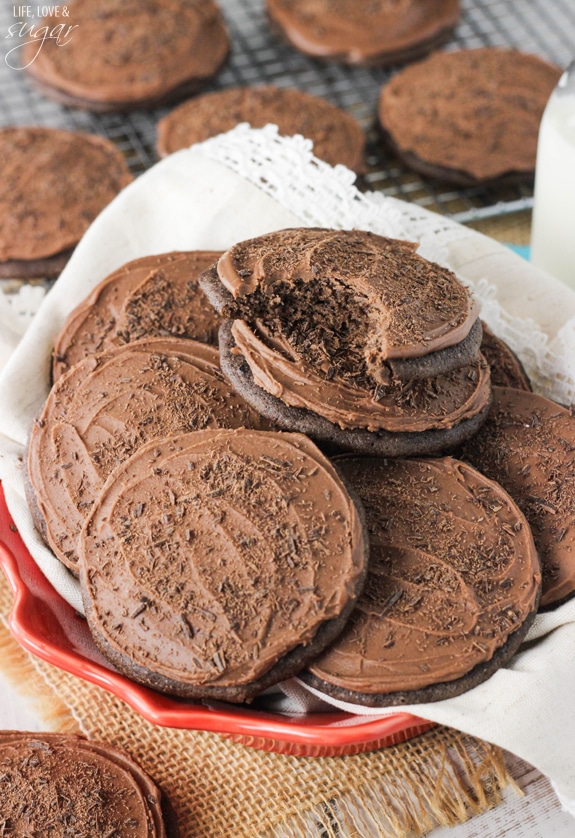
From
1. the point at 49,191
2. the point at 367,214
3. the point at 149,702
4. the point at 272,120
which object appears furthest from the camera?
the point at 272,120

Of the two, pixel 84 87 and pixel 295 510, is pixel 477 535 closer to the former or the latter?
pixel 295 510

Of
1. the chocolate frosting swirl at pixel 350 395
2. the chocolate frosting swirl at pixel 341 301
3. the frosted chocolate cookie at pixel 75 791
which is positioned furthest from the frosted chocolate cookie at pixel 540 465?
the frosted chocolate cookie at pixel 75 791

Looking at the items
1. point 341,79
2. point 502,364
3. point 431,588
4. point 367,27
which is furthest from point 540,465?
point 341,79

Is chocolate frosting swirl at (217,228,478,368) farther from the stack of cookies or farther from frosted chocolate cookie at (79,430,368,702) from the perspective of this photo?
frosted chocolate cookie at (79,430,368,702)

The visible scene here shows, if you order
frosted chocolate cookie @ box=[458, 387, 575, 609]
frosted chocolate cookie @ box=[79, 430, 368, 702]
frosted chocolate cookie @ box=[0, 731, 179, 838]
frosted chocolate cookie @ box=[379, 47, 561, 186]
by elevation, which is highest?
frosted chocolate cookie @ box=[79, 430, 368, 702]

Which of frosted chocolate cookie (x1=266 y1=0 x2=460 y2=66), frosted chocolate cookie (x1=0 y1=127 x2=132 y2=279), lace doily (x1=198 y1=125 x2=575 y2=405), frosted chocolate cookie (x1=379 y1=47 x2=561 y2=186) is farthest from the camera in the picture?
frosted chocolate cookie (x1=266 y1=0 x2=460 y2=66)

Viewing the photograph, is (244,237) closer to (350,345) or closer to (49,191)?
(350,345)

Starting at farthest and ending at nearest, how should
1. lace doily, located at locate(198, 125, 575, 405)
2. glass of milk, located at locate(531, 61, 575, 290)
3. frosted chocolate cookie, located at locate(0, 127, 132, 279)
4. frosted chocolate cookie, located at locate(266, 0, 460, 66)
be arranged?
frosted chocolate cookie, located at locate(266, 0, 460, 66), frosted chocolate cookie, located at locate(0, 127, 132, 279), glass of milk, located at locate(531, 61, 575, 290), lace doily, located at locate(198, 125, 575, 405)

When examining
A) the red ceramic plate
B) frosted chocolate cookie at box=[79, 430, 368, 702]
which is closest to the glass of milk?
frosted chocolate cookie at box=[79, 430, 368, 702]
